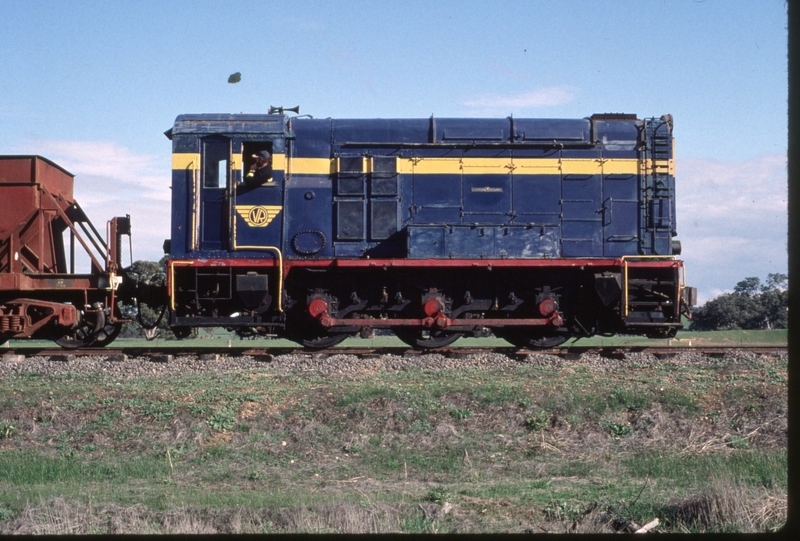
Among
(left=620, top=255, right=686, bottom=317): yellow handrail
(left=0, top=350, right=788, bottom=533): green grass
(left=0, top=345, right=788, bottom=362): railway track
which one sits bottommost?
(left=0, top=350, right=788, bottom=533): green grass

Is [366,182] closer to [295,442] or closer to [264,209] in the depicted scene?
[264,209]

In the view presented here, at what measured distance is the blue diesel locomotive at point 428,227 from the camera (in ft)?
45.0

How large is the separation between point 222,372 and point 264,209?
3484mm

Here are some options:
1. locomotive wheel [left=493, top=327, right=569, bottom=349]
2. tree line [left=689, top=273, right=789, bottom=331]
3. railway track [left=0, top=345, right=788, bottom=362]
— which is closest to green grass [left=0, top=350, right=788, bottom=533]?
railway track [left=0, top=345, right=788, bottom=362]

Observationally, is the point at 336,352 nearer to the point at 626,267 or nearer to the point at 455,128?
the point at 455,128

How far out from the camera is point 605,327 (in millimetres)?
14203

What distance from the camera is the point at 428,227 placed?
13711 millimetres

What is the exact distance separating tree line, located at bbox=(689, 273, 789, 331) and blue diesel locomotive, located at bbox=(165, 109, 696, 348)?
24323 mm

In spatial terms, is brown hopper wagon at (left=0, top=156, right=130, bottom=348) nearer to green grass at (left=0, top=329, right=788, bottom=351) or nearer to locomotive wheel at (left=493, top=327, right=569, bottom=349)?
green grass at (left=0, top=329, right=788, bottom=351)

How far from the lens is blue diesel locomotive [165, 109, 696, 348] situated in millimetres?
13711

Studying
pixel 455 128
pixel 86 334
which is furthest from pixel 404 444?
pixel 86 334

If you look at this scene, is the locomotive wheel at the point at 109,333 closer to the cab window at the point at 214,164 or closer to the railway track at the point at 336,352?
the railway track at the point at 336,352

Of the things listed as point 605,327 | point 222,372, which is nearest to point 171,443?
point 222,372

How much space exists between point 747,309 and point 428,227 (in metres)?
30.2
